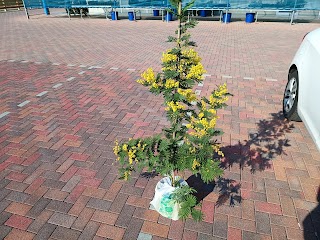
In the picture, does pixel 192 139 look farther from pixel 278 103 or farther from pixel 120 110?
pixel 278 103

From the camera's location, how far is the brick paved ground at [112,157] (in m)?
2.64

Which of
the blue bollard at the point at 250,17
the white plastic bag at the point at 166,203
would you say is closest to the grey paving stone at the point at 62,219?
the white plastic bag at the point at 166,203

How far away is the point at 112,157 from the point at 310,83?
2.98 meters

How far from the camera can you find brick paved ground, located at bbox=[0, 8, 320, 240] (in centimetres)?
264

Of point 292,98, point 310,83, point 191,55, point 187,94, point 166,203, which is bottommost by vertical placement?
point 166,203

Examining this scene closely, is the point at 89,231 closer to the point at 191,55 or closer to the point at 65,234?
the point at 65,234

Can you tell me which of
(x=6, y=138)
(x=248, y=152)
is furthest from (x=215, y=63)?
(x=6, y=138)

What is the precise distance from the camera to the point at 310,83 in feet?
11.1

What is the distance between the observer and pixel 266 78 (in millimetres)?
6582

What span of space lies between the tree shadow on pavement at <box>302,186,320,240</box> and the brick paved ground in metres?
0.01

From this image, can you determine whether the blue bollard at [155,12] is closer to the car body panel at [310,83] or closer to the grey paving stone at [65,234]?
the car body panel at [310,83]

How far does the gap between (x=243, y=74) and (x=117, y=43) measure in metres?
6.22

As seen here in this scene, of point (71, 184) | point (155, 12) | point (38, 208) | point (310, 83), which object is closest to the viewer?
point (38, 208)

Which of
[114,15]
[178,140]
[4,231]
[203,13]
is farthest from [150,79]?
[203,13]
